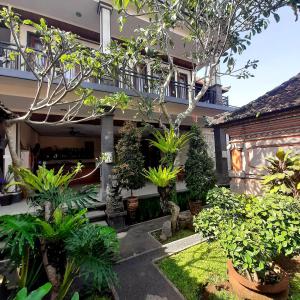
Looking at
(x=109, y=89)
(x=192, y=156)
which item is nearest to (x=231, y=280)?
(x=192, y=156)

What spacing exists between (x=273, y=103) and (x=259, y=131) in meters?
0.87

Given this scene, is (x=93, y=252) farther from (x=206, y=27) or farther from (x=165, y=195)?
(x=206, y=27)

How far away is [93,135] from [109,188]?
7.89 m

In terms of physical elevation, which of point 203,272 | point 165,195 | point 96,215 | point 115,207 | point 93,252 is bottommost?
point 203,272

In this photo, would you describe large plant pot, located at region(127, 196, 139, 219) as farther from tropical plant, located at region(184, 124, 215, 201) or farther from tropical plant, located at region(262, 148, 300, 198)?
tropical plant, located at region(262, 148, 300, 198)

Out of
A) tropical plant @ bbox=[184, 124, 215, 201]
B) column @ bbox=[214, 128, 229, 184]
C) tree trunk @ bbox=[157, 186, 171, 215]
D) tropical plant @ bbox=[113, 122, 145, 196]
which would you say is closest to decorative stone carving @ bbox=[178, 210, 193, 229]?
tree trunk @ bbox=[157, 186, 171, 215]

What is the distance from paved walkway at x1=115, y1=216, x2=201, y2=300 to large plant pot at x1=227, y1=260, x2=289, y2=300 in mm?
855

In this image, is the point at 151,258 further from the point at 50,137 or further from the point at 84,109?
the point at 50,137

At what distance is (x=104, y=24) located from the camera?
7312 mm

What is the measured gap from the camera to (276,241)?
283 cm

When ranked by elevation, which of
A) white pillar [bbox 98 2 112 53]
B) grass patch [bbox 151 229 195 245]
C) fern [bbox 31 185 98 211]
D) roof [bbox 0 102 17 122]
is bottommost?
grass patch [bbox 151 229 195 245]

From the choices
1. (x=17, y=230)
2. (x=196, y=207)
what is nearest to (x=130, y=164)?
(x=196, y=207)

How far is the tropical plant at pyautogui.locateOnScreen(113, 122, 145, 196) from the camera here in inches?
235

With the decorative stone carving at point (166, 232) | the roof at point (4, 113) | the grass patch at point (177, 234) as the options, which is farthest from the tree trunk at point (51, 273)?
the decorative stone carving at point (166, 232)
